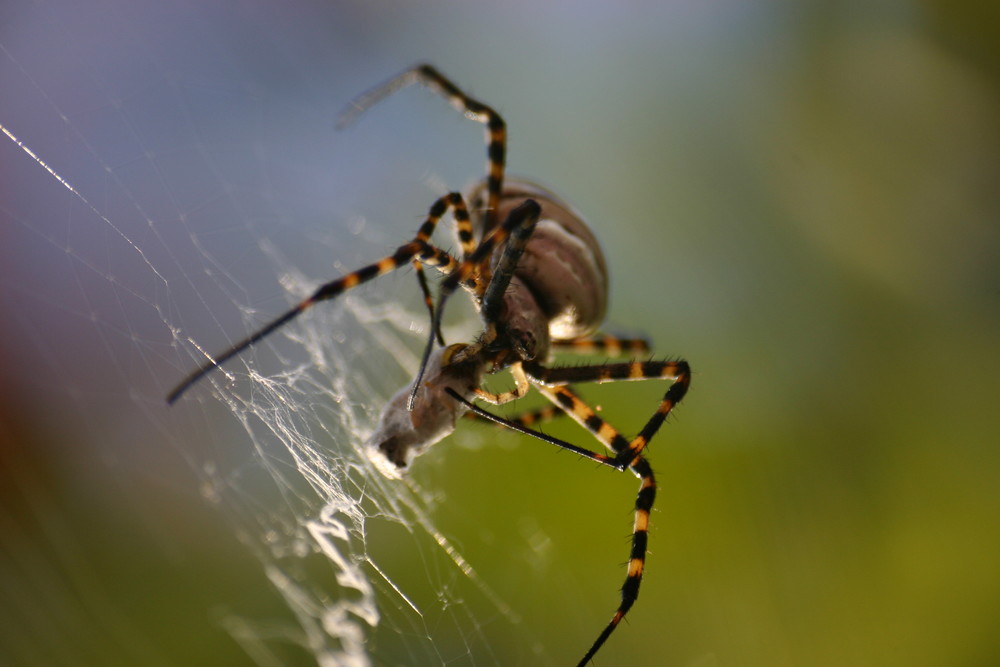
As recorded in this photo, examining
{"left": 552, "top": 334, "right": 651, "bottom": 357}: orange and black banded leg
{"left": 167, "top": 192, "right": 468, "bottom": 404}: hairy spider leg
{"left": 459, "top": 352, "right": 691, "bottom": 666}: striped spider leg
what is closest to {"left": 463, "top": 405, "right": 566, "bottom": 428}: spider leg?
{"left": 552, "top": 334, "right": 651, "bottom": 357}: orange and black banded leg

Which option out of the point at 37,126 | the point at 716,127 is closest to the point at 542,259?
the point at 37,126

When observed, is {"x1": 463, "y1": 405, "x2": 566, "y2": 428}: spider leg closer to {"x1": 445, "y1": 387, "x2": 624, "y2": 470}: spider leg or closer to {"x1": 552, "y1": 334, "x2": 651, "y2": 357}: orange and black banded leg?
{"x1": 552, "y1": 334, "x2": 651, "y2": 357}: orange and black banded leg

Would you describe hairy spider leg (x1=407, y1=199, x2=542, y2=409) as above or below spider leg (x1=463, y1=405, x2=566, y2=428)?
above

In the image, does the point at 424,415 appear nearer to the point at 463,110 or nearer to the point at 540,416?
the point at 540,416

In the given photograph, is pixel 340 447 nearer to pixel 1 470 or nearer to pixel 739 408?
pixel 1 470

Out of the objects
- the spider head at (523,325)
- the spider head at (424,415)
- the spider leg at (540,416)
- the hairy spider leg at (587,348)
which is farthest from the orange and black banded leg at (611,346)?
the spider head at (424,415)

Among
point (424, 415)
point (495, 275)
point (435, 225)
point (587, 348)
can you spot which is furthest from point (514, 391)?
point (587, 348)
